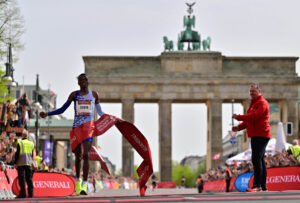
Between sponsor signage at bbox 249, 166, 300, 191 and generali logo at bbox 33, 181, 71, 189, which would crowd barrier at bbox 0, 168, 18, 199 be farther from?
sponsor signage at bbox 249, 166, 300, 191

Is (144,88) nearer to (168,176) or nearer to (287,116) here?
(168,176)

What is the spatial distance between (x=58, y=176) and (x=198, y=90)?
212 feet

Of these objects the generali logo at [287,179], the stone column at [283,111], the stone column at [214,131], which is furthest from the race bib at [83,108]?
the stone column at [283,111]

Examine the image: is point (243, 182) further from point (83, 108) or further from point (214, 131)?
point (214, 131)

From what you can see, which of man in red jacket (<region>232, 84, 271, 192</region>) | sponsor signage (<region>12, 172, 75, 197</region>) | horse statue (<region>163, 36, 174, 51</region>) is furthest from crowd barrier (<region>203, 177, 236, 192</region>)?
horse statue (<region>163, 36, 174, 51</region>)

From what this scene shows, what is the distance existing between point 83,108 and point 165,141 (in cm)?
7104

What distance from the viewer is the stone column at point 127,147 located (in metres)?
84.2

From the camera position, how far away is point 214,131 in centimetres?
8375

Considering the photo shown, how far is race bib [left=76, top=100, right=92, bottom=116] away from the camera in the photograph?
14.5 metres

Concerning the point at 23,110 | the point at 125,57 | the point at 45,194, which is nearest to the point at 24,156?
the point at 45,194

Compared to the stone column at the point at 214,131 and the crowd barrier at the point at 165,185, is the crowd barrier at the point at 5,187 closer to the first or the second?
the crowd barrier at the point at 165,185

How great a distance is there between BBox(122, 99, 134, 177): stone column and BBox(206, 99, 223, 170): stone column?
8.31 meters

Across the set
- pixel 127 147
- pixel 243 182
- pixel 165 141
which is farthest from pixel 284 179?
pixel 165 141

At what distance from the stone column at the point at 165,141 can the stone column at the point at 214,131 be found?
4.23 metres
